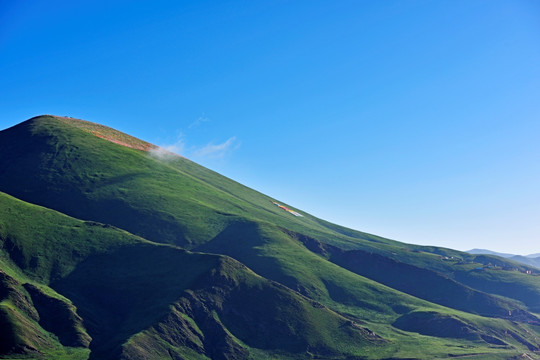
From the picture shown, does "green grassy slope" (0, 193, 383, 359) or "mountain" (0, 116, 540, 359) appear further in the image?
"mountain" (0, 116, 540, 359)

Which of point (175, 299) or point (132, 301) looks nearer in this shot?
point (175, 299)

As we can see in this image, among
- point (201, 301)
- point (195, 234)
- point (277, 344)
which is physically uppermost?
point (195, 234)

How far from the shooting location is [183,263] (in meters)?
149

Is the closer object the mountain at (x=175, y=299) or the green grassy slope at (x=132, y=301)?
the green grassy slope at (x=132, y=301)

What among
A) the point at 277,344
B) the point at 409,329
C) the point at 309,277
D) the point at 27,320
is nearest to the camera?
the point at 27,320

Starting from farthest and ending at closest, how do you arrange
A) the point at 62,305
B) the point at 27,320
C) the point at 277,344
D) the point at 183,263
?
the point at 183,263, the point at 277,344, the point at 62,305, the point at 27,320

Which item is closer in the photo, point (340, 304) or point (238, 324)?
point (238, 324)

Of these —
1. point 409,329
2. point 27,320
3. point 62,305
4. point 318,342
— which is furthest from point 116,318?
point 409,329

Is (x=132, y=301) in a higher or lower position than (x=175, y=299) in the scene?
lower

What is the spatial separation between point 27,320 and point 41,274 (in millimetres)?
26552

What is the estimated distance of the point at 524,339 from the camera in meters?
172

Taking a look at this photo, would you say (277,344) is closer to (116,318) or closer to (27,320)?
(116,318)

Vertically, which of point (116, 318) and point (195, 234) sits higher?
point (195, 234)

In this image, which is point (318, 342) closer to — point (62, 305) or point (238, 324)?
point (238, 324)
